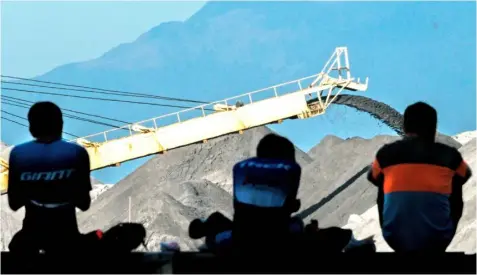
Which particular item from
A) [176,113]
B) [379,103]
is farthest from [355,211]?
[176,113]

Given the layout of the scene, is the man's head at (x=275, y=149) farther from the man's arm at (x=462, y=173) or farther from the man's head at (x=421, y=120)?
the man's arm at (x=462, y=173)

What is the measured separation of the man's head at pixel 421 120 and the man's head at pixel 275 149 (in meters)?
0.79

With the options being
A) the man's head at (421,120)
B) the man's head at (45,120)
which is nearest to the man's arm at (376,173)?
the man's head at (421,120)

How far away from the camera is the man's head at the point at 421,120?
7.70 meters

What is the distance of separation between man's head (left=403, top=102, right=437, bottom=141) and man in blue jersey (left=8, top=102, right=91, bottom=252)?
211 centimetres

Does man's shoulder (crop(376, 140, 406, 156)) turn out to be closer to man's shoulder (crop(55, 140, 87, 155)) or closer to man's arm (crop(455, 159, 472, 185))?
man's arm (crop(455, 159, 472, 185))

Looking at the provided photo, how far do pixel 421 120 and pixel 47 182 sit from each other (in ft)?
8.01

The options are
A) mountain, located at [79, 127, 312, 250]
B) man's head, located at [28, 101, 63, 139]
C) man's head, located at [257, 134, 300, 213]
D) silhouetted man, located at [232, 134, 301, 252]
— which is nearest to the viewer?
man's head, located at [28, 101, 63, 139]

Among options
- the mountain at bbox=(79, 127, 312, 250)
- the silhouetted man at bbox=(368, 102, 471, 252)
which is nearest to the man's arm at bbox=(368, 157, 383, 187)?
the silhouetted man at bbox=(368, 102, 471, 252)

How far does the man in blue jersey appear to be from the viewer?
7570 millimetres

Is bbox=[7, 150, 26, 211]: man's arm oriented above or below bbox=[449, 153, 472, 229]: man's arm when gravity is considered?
above

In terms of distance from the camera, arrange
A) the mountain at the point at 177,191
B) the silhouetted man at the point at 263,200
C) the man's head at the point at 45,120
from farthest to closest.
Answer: the mountain at the point at 177,191, the silhouetted man at the point at 263,200, the man's head at the point at 45,120

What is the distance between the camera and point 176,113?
33.6m

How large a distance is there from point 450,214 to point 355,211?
91.0ft
